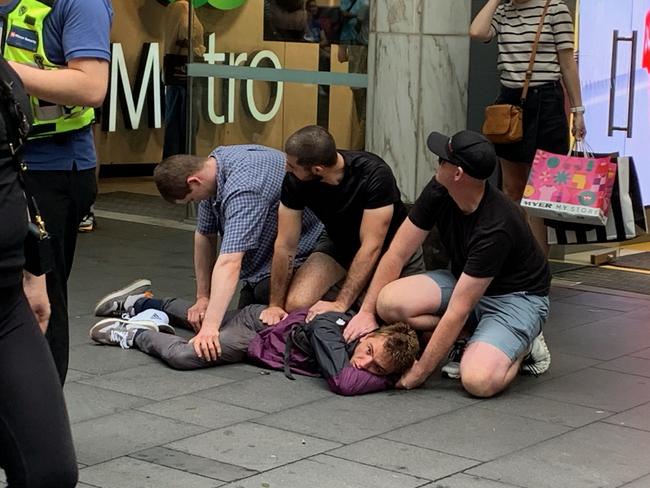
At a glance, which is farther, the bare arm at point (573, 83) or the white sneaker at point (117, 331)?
the bare arm at point (573, 83)

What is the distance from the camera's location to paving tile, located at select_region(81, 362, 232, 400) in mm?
5590

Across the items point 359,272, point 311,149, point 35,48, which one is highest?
point 35,48

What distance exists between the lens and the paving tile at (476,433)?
4855mm

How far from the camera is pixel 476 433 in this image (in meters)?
5.07

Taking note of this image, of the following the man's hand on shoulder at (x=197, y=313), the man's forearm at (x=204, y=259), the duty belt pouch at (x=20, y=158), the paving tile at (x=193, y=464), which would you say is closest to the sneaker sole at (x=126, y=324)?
the man's hand on shoulder at (x=197, y=313)

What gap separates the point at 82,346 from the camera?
6.38 metres

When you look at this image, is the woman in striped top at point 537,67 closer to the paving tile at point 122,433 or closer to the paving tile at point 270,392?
the paving tile at point 270,392

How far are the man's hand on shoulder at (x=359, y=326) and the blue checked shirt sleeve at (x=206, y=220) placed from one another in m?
0.99

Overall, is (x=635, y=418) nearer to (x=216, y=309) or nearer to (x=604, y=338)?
(x=604, y=338)

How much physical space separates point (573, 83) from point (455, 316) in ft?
7.68

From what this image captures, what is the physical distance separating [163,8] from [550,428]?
9135 mm

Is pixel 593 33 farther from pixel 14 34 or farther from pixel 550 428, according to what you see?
pixel 14 34

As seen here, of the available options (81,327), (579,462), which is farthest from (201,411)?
→ (81,327)

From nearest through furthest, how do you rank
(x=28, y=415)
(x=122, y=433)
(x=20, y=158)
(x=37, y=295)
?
(x=28, y=415) → (x=20, y=158) → (x=37, y=295) → (x=122, y=433)
